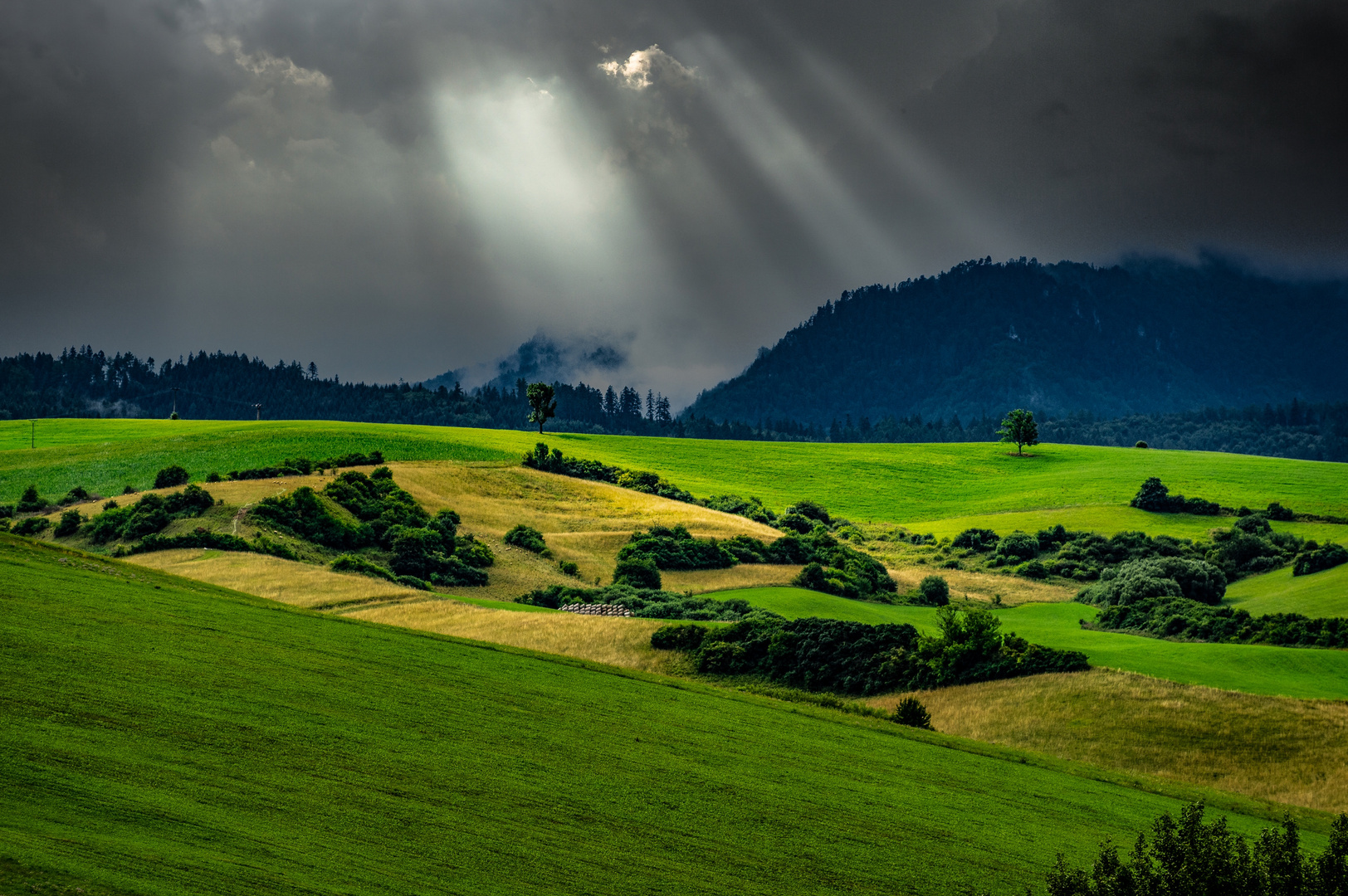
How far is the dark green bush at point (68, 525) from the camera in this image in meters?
57.2

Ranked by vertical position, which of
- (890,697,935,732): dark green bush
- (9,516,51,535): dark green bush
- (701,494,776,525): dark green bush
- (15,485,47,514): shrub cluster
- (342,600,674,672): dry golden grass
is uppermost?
(15,485,47,514): shrub cluster

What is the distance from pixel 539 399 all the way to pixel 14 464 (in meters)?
54.7

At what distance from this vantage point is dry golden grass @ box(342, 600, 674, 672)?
3666 cm

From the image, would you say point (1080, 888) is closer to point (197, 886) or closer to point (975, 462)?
point (197, 886)

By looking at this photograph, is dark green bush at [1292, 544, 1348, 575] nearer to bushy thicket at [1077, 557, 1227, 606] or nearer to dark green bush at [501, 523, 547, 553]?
bushy thicket at [1077, 557, 1227, 606]

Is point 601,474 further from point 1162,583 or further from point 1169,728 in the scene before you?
point 1169,728

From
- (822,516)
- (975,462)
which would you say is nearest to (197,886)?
(822,516)

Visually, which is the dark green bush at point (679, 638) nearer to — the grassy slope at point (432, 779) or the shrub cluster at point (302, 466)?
the grassy slope at point (432, 779)

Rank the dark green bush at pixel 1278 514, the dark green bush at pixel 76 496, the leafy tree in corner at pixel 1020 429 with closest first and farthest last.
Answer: the dark green bush at pixel 76 496
the dark green bush at pixel 1278 514
the leafy tree in corner at pixel 1020 429

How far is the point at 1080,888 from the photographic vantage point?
13297mm

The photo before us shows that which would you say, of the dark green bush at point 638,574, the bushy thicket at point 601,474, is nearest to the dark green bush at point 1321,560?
the dark green bush at point 638,574

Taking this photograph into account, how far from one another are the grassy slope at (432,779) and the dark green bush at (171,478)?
49.3 meters

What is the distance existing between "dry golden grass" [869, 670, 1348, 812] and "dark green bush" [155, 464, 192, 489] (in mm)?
57596

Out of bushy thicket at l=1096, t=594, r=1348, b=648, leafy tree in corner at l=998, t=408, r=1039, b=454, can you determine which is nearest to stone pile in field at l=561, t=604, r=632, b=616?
bushy thicket at l=1096, t=594, r=1348, b=648
